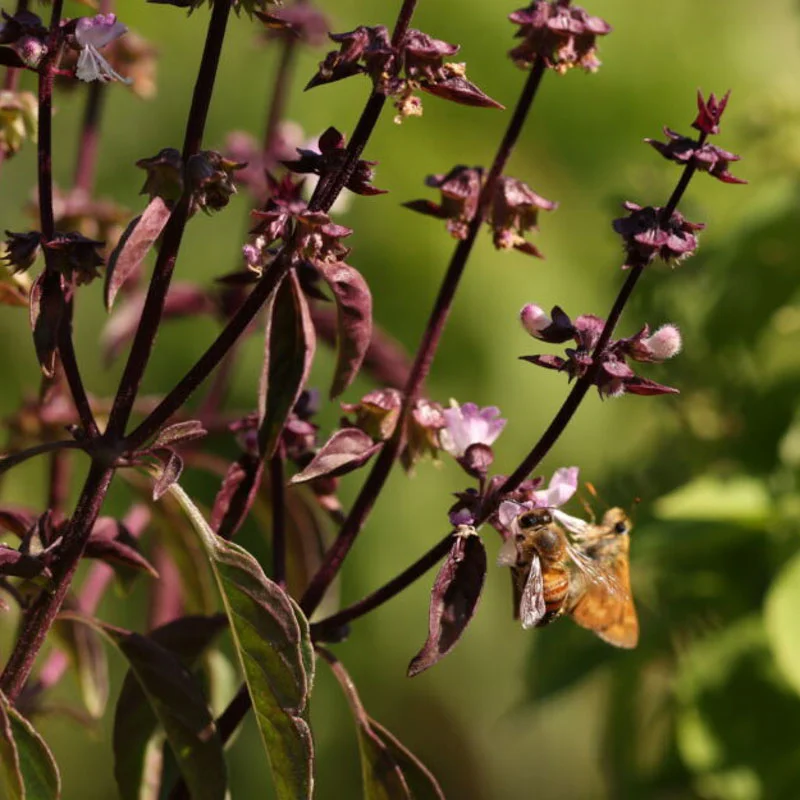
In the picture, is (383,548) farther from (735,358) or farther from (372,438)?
(372,438)

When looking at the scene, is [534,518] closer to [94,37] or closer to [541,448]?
[541,448]

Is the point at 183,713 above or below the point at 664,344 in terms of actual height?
below

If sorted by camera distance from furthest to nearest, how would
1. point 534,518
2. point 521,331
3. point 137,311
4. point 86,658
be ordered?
point 521,331
point 137,311
point 86,658
point 534,518

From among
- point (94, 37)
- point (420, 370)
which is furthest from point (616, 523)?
point (94, 37)

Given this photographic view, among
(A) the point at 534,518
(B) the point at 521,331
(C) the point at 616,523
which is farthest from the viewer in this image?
(B) the point at 521,331

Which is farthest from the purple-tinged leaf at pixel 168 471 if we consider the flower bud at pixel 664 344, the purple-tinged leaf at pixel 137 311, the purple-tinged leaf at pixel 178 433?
the purple-tinged leaf at pixel 137 311

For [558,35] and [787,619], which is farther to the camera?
[787,619]
